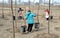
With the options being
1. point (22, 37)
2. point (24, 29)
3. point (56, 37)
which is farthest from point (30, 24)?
point (56, 37)

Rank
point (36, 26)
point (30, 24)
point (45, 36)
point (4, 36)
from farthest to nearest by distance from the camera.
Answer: point (36, 26), point (30, 24), point (4, 36), point (45, 36)

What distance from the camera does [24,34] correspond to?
37.8 feet

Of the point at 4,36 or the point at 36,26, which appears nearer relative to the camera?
the point at 4,36

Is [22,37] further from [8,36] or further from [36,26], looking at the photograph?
[36,26]

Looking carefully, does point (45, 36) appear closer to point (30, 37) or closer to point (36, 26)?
point (30, 37)

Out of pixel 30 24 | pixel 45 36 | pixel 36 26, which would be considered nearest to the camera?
pixel 45 36

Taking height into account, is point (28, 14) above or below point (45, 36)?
above

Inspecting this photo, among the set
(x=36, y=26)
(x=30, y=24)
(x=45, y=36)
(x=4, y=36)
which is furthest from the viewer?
(x=36, y=26)

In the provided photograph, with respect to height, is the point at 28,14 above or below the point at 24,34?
above

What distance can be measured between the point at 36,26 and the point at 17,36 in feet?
6.76

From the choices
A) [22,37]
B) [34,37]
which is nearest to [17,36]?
[22,37]

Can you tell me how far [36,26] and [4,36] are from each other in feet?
8.21

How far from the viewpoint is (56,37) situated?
10125mm

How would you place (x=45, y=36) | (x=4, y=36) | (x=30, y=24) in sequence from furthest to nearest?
(x=30, y=24) < (x=4, y=36) < (x=45, y=36)
